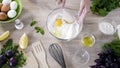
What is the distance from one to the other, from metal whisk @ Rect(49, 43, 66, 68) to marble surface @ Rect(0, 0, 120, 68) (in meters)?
0.02

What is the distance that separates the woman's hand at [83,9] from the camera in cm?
103

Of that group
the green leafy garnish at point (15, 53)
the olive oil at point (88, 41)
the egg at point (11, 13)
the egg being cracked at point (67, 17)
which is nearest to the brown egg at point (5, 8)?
the egg at point (11, 13)

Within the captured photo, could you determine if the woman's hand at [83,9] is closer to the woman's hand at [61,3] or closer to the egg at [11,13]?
the woman's hand at [61,3]

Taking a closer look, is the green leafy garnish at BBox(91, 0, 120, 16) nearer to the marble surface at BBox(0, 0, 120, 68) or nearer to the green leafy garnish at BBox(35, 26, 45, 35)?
the marble surface at BBox(0, 0, 120, 68)

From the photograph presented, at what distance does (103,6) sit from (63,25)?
0.21m

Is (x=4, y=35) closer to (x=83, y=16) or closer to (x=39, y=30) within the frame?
(x=39, y=30)

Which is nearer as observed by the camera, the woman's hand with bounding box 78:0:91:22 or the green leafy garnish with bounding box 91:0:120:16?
the woman's hand with bounding box 78:0:91:22

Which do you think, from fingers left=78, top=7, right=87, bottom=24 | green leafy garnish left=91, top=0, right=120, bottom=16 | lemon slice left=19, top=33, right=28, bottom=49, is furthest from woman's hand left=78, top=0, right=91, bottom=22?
lemon slice left=19, top=33, right=28, bottom=49

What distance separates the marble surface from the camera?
112cm

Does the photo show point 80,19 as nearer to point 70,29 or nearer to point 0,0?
point 70,29

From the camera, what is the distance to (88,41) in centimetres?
113

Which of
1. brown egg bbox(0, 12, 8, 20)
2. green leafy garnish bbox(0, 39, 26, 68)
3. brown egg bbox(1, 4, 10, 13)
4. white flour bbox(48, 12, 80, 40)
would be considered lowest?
A: green leafy garnish bbox(0, 39, 26, 68)

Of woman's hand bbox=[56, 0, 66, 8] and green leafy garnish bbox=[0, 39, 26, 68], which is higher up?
woman's hand bbox=[56, 0, 66, 8]

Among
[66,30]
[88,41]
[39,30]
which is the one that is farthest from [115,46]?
[39,30]
